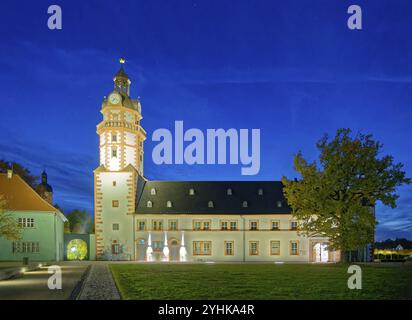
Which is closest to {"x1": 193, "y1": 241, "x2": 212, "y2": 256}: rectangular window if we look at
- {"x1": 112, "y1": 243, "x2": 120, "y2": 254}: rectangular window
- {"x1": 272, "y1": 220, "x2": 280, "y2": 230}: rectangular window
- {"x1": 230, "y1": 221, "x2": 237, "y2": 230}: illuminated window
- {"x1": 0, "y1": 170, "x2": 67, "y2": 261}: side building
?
{"x1": 230, "y1": 221, "x2": 237, "y2": 230}: illuminated window

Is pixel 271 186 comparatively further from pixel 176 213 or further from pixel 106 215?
pixel 106 215

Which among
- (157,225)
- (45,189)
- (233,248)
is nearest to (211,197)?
(233,248)

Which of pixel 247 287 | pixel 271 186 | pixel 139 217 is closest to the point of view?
pixel 247 287

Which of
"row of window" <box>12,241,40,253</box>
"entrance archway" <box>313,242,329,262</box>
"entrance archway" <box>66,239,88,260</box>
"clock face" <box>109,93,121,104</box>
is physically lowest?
"entrance archway" <box>66,239,88,260</box>

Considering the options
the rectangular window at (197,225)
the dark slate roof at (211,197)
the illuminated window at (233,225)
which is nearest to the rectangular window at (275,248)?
the dark slate roof at (211,197)

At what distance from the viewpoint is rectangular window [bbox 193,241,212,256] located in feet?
181

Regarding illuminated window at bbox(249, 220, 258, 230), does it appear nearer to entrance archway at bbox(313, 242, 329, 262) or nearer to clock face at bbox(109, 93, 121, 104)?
entrance archway at bbox(313, 242, 329, 262)

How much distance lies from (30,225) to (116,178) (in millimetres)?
11150

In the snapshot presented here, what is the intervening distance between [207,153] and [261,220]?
94.4 feet

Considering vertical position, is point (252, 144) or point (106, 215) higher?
point (252, 144)

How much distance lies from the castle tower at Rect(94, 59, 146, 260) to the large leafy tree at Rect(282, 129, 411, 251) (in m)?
23.5
